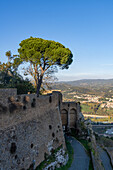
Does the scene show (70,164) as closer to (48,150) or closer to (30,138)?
(48,150)

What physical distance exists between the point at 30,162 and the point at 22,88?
15407 mm

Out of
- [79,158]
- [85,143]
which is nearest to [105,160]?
[85,143]

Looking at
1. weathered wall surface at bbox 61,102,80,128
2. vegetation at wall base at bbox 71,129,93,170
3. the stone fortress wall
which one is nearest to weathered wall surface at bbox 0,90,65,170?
the stone fortress wall

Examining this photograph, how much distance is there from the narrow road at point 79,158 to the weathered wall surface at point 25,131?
3.12m

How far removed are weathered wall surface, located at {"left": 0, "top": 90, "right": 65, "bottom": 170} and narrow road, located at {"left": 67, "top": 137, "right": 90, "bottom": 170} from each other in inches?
123

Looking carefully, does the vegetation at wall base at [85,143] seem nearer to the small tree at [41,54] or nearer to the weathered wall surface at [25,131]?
the weathered wall surface at [25,131]

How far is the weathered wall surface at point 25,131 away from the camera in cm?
1161

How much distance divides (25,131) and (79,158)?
1058 centimetres

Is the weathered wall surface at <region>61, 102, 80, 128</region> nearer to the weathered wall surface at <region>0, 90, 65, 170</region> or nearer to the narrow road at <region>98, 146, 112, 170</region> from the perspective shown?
the narrow road at <region>98, 146, 112, 170</region>

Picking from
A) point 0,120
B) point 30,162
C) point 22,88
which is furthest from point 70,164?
point 22,88

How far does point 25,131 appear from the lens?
14.1 metres

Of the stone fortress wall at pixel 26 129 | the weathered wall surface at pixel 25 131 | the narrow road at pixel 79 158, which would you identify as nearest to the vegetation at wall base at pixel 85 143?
the narrow road at pixel 79 158

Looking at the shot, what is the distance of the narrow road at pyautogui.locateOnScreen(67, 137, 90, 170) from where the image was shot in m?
19.0

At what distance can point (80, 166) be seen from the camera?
1922cm
